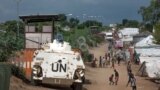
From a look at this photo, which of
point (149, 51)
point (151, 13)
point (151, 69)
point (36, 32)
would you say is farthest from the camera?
point (151, 13)

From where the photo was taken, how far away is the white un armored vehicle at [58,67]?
26.1 m

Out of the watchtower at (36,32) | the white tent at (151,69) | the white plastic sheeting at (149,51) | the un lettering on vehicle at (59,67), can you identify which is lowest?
the white tent at (151,69)

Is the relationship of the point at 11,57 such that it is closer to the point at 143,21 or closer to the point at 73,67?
the point at 73,67

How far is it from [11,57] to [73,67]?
3.80 meters

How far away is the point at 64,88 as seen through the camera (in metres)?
29.1

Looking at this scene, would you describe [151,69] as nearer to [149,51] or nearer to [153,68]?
[153,68]

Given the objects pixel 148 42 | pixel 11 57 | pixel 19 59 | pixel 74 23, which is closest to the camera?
pixel 11 57

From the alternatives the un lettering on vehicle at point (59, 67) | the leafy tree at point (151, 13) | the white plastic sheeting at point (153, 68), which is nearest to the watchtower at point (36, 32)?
the un lettering on vehicle at point (59, 67)

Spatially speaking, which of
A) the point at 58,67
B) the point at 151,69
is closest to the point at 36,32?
the point at 58,67

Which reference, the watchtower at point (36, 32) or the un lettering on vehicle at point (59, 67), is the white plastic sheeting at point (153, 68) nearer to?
the watchtower at point (36, 32)

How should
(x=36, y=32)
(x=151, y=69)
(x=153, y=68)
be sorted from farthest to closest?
(x=153, y=68)
(x=151, y=69)
(x=36, y=32)

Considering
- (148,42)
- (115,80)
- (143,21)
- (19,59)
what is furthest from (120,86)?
(143,21)

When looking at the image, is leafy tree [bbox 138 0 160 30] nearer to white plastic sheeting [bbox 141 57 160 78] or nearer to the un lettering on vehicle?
white plastic sheeting [bbox 141 57 160 78]

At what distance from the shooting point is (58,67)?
86.1 feet
